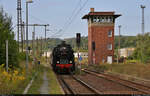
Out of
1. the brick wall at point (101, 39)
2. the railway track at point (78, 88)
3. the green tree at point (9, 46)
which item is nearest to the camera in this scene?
the railway track at point (78, 88)

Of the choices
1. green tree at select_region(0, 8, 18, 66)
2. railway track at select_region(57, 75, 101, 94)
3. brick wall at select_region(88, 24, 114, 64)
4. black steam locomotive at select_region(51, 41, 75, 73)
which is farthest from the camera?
brick wall at select_region(88, 24, 114, 64)

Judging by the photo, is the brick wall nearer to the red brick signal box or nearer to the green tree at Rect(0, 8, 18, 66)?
the red brick signal box

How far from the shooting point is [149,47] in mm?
78188

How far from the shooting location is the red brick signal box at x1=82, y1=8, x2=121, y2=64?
180 ft

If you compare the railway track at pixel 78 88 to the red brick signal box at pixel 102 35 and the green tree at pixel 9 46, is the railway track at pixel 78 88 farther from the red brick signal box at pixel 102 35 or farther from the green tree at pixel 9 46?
the red brick signal box at pixel 102 35

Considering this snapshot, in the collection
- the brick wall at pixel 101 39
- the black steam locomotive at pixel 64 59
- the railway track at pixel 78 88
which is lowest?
the railway track at pixel 78 88

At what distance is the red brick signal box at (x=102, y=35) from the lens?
55.0 m

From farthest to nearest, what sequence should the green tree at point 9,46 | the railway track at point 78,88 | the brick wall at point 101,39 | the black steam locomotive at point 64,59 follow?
the brick wall at point 101,39 → the black steam locomotive at point 64,59 → the green tree at point 9,46 → the railway track at point 78,88

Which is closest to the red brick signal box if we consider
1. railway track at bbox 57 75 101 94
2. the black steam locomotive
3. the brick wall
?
the brick wall

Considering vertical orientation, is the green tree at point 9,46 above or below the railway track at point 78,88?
above

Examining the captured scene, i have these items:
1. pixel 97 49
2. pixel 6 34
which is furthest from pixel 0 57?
pixel 97 49

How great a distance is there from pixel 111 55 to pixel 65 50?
24683 mm

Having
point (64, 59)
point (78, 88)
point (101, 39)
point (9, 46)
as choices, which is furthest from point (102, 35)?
point (78, 88)

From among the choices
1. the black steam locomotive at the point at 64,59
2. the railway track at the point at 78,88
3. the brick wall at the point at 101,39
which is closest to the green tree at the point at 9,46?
the railway track at the point at 78,88
